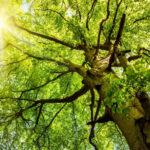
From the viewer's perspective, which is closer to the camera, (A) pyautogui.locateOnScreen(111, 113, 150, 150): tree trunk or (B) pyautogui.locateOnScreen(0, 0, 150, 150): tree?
(A) pyautogui.locateOnScreen(111, 113, 150, 150): tree trunk

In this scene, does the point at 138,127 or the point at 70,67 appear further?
the point at 70,67

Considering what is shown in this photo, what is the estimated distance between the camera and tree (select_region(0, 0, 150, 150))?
9.53 metres

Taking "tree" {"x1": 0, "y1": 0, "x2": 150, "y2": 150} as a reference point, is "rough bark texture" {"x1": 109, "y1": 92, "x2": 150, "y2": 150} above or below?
below

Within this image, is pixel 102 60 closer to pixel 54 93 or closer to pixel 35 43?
pixel 35 43

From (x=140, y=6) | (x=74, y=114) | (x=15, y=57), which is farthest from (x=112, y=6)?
(x=74, y=114)

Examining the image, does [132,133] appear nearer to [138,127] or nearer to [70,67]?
[138,127]

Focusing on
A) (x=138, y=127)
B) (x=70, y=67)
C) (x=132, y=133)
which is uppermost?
(x=70, y=67)

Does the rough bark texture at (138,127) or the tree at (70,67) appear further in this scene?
the tree at (70,67)

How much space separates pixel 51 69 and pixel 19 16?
6.21 ft

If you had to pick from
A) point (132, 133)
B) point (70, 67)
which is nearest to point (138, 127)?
point (132, 133)

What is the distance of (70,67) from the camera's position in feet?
33.8

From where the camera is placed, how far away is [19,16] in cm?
1288

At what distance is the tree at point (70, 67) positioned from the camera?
953 cm

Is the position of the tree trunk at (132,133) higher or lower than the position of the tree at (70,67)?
lower
